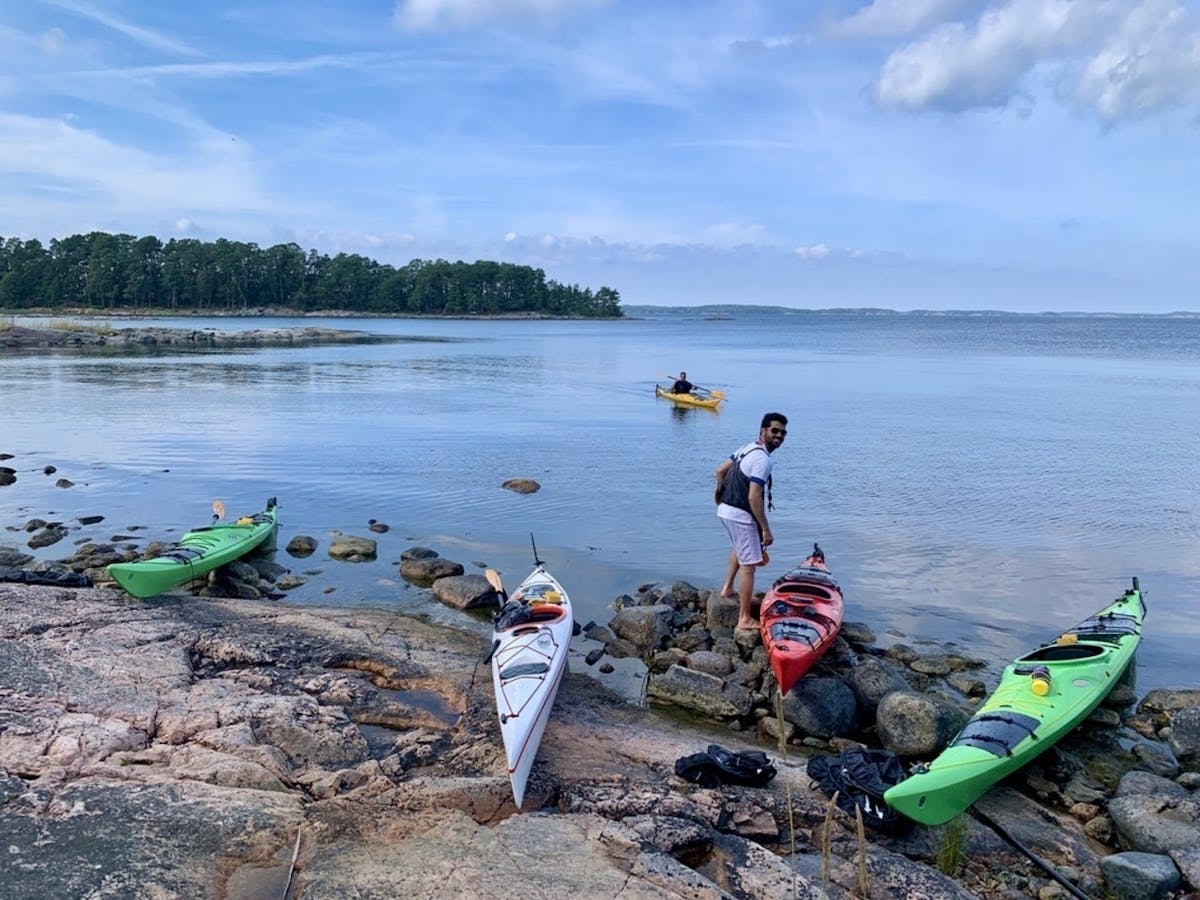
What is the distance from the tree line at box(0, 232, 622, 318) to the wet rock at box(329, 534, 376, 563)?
11014 centimetres

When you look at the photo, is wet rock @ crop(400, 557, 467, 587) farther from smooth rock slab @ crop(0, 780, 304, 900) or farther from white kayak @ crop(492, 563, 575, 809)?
smooth rock slab @ crop(0, 780, 304, 900)

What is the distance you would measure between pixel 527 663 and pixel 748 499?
3.03 meters

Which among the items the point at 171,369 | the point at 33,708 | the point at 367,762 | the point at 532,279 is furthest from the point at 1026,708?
the point at 532,279

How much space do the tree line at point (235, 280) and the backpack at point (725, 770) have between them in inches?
4668

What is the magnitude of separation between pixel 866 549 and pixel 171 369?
130 ft

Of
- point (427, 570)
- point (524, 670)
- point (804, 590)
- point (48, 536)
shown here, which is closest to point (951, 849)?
point (524, 670)

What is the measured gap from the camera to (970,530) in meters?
15.6

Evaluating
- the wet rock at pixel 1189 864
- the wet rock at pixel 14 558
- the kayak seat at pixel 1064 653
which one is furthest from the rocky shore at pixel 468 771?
the wet rock at pixel 14 558

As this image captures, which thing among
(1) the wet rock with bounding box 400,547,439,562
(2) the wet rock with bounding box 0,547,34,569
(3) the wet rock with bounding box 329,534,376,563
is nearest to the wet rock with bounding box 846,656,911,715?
(1) the wet rock with bounding box 400,547,439,562

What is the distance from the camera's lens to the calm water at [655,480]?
489 inches

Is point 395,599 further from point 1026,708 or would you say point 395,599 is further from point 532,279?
point 532,279

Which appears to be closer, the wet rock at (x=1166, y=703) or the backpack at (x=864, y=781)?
the backpack at (x=864, y=781)

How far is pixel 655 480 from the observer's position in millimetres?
19969

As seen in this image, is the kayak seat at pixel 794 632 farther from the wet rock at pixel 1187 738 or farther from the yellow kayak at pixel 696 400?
the yellow kayak at pixel 696 400
